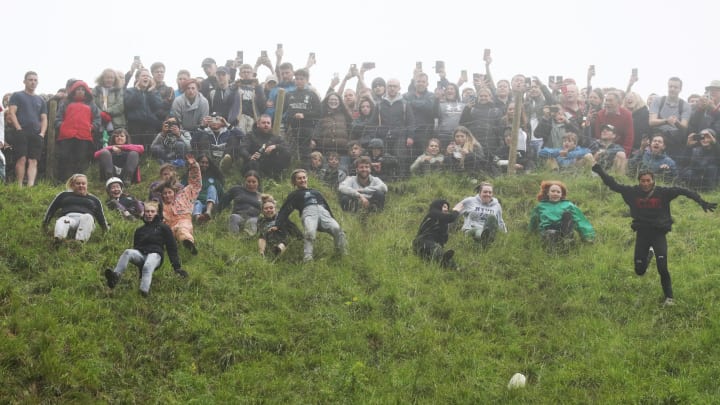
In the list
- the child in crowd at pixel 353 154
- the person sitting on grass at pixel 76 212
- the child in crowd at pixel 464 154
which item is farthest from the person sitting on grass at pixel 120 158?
the child in crowd at pixel 464 154

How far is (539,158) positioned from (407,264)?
5.20 meters

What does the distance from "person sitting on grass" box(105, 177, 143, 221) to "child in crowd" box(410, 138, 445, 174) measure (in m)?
5.53

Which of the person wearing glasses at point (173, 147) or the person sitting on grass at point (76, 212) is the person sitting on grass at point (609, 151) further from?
the person sitting on grass at point (76, 212)

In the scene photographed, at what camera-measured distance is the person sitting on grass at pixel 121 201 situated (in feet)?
45.4

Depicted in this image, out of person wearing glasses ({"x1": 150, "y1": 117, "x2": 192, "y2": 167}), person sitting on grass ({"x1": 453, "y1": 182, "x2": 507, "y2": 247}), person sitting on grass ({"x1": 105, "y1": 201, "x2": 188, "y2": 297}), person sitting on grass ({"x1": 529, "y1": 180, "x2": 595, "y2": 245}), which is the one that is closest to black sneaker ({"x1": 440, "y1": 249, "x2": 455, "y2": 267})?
person sitting on grass ({"x1": 453, "y1": 182, "x2": 507, "y2": 247})

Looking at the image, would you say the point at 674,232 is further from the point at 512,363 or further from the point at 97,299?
the point at 97,299

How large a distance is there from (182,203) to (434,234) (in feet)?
13.2

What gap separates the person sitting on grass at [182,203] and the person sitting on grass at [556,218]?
559 cm

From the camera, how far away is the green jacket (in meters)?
13.8

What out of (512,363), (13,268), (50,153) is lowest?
(512,363)

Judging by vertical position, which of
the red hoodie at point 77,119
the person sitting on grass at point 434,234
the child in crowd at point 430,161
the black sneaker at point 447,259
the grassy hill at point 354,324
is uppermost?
the red hoodie at point 77,119

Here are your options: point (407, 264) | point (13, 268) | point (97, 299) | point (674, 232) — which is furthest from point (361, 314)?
point (674, 232)

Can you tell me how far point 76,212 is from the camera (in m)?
12.6

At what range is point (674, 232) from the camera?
14.2 meters
